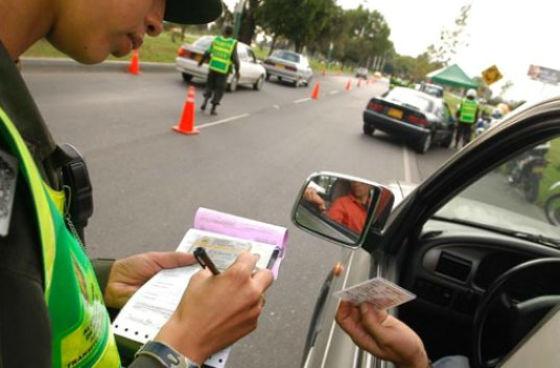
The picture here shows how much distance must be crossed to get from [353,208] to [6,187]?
1431mm

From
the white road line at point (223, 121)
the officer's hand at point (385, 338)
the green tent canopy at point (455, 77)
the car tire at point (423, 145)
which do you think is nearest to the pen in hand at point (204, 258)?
the officer's hand at point (385, 338)

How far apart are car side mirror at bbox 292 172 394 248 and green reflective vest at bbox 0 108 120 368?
1094 millimetres

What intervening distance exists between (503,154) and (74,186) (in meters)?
1.36

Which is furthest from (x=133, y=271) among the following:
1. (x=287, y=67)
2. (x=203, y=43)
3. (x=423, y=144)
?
(x=287, y=67)

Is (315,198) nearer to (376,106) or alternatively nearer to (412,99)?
(376,106)

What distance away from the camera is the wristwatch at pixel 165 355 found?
3.51 feet

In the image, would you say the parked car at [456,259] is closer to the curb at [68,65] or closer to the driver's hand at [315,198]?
the driver's hand at [315,198]

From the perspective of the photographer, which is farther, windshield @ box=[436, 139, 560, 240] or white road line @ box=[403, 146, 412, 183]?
white road line @ box=[403, 146, 412, 183]

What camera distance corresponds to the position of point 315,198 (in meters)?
2.00

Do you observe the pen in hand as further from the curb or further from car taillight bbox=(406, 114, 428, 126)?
car taillight bbox=(406, 114, 428, 126)

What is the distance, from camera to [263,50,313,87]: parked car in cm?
2412

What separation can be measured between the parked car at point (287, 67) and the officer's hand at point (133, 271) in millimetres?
23069

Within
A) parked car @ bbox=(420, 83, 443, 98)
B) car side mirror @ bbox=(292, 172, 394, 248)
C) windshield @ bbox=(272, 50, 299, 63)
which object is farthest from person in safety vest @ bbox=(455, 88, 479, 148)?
car side mirror @ bbox=(292, 172, 394, 248)

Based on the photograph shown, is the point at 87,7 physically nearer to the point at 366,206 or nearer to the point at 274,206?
the point at 366,206
